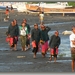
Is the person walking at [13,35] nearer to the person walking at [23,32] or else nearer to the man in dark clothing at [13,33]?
the man in dark clothing at [13,33]

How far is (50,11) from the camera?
48.2 m

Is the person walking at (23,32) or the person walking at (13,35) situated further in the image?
the person walking at (13,35)

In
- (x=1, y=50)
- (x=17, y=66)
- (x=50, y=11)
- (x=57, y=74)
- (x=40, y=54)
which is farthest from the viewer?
(x=50, y=11)

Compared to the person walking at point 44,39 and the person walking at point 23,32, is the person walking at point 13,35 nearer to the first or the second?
the person walking at point 23,32

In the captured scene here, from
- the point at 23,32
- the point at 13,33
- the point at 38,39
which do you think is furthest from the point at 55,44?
the point at 13,33

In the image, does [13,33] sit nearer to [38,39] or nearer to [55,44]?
[38,39]

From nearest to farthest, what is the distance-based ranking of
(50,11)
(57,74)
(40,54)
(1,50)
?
(57,74)
(40,54)
(1,50)
(50,11)

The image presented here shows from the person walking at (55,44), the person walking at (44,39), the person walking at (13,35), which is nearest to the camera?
the person walking at (55,44)

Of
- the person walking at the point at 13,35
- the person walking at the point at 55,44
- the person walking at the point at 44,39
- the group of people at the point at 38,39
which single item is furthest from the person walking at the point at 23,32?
the person walking at the point at 55,44

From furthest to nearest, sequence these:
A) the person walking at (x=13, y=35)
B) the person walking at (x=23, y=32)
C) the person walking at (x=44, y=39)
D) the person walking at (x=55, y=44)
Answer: the person walking at (x=13, y=35), the person walking at (x=23, y=32), the person walking at (x=44, y=39), the person walking at (x=55, y=44)

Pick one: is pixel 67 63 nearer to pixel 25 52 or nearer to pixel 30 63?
pixel 30 63

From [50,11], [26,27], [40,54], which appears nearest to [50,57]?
[40,54]

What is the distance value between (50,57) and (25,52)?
195 cm

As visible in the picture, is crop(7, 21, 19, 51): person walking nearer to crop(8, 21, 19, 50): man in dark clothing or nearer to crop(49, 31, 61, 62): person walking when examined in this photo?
crop(8, 21, 19, 50): man in dark clothing
